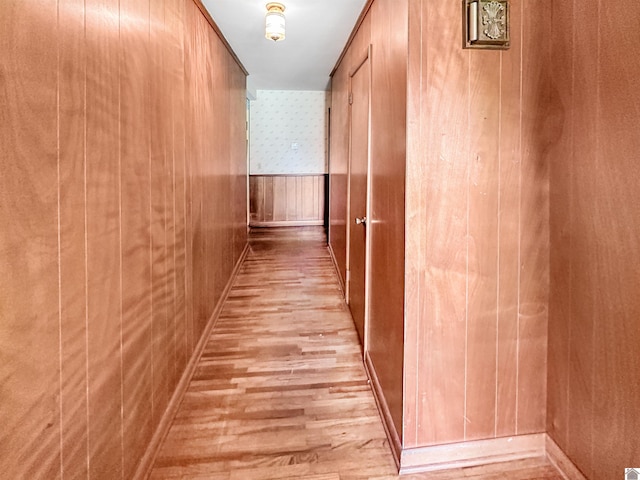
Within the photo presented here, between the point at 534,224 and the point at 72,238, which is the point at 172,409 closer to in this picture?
the point at 72,238

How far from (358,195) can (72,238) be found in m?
2.11

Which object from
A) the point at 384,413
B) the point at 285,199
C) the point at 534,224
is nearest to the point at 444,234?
the point at 534,224

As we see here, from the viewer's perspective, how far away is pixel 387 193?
1894mm

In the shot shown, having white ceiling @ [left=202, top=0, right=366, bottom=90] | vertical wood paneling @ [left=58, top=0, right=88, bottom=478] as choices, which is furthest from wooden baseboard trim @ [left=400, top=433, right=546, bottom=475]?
white ceiling @ [left=202, top=0, right=366, bottom=90]

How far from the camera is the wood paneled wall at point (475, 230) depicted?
154 centimetres

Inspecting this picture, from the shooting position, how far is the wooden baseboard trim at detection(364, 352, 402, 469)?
1668 millimetres

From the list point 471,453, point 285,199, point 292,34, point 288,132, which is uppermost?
point 292,34

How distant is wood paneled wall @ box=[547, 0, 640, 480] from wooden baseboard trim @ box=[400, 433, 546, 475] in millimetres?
124

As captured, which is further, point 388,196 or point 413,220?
point 388,196

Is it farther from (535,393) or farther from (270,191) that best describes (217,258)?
(270,191)

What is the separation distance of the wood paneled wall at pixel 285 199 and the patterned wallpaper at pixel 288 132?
15cm

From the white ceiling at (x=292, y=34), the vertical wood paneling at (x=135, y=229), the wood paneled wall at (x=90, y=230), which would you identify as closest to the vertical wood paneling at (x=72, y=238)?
the wood paneled wall at (x=90, y=230)

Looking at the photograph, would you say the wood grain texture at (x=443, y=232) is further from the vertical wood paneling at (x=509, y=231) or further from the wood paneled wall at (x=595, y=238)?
the wood paneled wall at (x=595, y=238)

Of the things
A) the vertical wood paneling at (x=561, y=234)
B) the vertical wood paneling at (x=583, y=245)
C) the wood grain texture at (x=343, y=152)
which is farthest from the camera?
the wood grain texture at (x=343, y=152)
